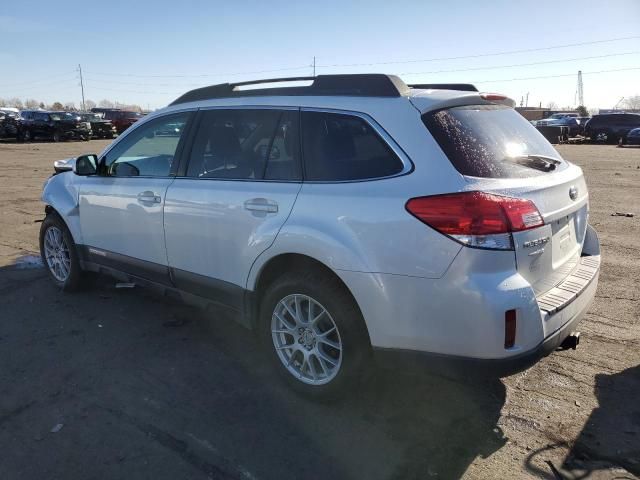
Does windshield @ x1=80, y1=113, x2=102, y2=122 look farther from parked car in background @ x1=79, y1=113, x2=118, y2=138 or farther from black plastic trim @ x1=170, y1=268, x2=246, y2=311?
black plastic trim @ x1=170, y1=268, x2=246, y2=311

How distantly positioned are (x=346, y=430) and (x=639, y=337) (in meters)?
2.61

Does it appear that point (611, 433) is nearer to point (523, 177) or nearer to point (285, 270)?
point (523, 177)

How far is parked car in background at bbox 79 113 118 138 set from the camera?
110ft

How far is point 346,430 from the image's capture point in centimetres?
302

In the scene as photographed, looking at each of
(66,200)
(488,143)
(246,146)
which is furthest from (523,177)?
(66,200)

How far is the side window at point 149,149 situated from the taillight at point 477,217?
2.33m

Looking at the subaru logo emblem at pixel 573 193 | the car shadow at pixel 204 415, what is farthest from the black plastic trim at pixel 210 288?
the subaru logo emblem at pixel 573 193

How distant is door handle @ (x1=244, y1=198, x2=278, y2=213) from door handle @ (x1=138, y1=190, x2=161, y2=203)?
1.02 m

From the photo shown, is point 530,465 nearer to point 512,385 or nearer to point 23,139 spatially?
point 512,385

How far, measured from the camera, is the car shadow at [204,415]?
2736 mm

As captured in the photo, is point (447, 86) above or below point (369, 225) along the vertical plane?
above

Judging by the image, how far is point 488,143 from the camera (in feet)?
9.62

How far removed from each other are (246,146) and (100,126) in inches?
1330

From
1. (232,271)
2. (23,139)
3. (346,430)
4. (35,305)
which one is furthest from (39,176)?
(23,139)
